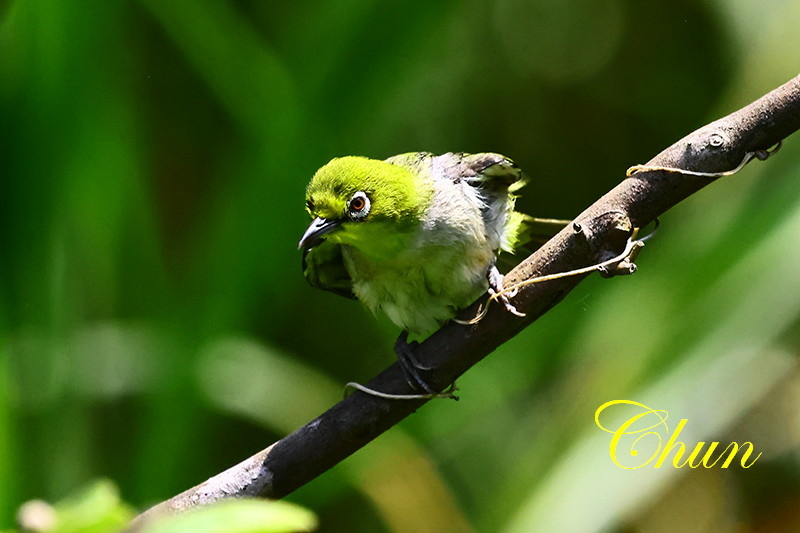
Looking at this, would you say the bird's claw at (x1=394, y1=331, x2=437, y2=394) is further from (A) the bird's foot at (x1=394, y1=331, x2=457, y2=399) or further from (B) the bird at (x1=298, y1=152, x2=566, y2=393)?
(B) the bird at (x1=298, y1=152, x2=566, y2=393)

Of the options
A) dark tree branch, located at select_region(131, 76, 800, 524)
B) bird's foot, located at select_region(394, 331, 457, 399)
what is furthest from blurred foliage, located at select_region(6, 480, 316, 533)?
bird's foot, located at select_region(394, 331, 457, 399)

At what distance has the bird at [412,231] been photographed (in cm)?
235

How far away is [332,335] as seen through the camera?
3957mm

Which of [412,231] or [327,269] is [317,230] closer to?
[412,231]

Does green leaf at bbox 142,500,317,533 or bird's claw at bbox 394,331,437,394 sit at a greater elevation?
bird's claw at bbox 394,331,437,394

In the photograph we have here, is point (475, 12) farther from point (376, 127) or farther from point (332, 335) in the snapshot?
point (332, 335)

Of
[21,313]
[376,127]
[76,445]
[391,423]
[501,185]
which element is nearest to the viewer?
[391,423]

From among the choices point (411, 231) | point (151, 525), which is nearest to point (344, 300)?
point (411, 231)

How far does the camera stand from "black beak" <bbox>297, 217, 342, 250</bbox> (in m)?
2.30

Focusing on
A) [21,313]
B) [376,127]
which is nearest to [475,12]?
[376,127]

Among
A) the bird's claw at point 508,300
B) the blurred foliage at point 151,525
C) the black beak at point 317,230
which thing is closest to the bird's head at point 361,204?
the black beak at point 317,230

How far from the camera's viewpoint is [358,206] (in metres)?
2.35

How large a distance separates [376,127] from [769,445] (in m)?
1.85

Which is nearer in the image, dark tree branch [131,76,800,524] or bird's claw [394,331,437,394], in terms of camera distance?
dark tree branch [131,76,800,524]
